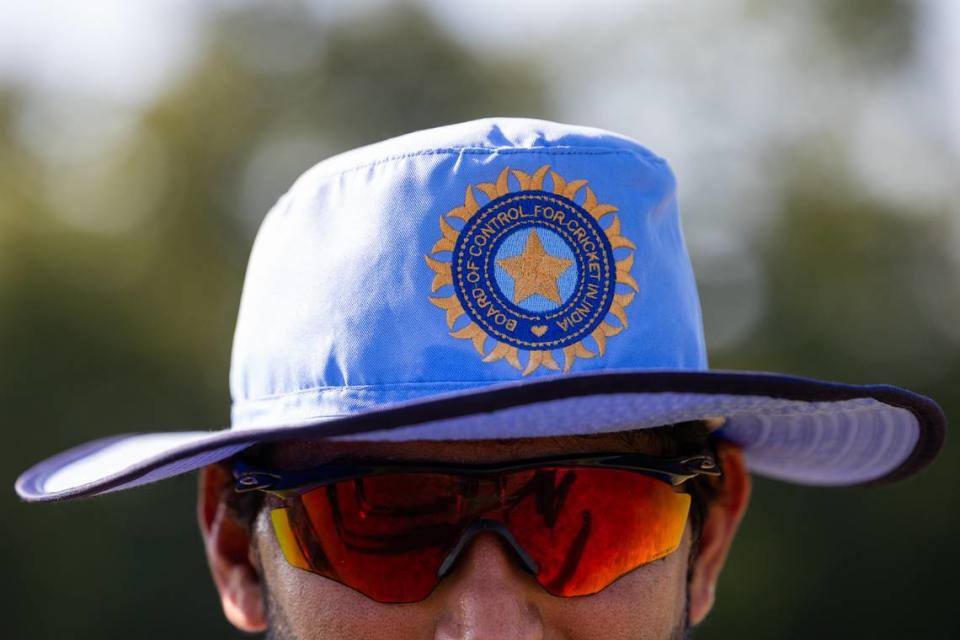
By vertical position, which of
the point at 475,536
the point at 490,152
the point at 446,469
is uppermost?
the point at 490,152

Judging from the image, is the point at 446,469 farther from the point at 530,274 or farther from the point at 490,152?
the point at 490,152

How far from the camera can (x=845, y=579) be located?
40.7ft

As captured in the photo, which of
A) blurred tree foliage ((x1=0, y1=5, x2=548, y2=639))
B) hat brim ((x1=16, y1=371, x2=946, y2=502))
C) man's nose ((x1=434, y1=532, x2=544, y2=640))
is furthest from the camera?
blurred tree foliage ((x1=0, y1=5, x2=548, y2=639))

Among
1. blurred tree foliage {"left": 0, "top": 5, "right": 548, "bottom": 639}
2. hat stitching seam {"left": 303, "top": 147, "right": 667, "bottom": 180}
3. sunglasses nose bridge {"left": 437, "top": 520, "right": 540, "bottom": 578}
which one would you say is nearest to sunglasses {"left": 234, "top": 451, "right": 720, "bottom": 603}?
sunglasses nose bridge {"left": 437, "top": 520, "right": 540, "bottom": 578}

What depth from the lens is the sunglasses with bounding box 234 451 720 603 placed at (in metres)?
2.23

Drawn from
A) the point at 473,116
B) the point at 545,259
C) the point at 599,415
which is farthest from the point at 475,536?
the point at 473,116

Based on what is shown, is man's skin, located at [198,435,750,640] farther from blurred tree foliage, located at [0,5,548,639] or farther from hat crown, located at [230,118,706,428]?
blurred tree foliage, located at [0,5,548,639]

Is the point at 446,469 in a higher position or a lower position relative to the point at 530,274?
lower

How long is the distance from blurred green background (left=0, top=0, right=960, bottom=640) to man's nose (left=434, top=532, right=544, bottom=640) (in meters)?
9.80

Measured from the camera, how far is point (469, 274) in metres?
2.17

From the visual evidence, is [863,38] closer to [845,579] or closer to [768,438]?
[845,579]

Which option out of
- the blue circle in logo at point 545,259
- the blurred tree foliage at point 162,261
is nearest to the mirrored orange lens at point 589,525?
the blue circle in logo at point 545,259

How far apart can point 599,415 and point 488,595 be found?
0.41 metres

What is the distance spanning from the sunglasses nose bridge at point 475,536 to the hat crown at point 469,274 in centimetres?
26
